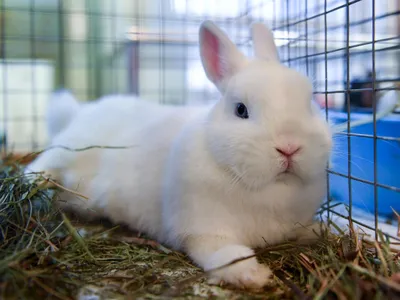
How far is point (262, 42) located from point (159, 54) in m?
1.96

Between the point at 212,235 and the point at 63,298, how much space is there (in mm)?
529

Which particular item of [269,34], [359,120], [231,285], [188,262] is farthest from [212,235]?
[359,120]

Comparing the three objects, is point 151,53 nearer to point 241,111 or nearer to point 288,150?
point 241,111

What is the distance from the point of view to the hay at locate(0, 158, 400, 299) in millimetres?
1062

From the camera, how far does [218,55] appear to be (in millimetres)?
1548

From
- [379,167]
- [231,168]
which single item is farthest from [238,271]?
[379,167]

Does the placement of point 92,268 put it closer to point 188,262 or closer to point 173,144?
point 188,262

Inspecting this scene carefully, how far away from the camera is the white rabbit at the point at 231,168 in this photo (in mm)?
1252

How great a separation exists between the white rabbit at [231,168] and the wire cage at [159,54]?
0.61 meters

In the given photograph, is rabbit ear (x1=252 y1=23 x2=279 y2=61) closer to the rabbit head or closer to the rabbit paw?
the rabbit head

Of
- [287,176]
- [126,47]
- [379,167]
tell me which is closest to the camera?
[287,176]

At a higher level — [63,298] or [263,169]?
[263,169]

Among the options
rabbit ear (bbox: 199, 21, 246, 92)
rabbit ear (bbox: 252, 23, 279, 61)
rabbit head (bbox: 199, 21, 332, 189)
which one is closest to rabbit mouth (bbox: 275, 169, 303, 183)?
rabbit head (bbox: 199, 21, 332, 189)

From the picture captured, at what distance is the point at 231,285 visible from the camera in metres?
1.20
